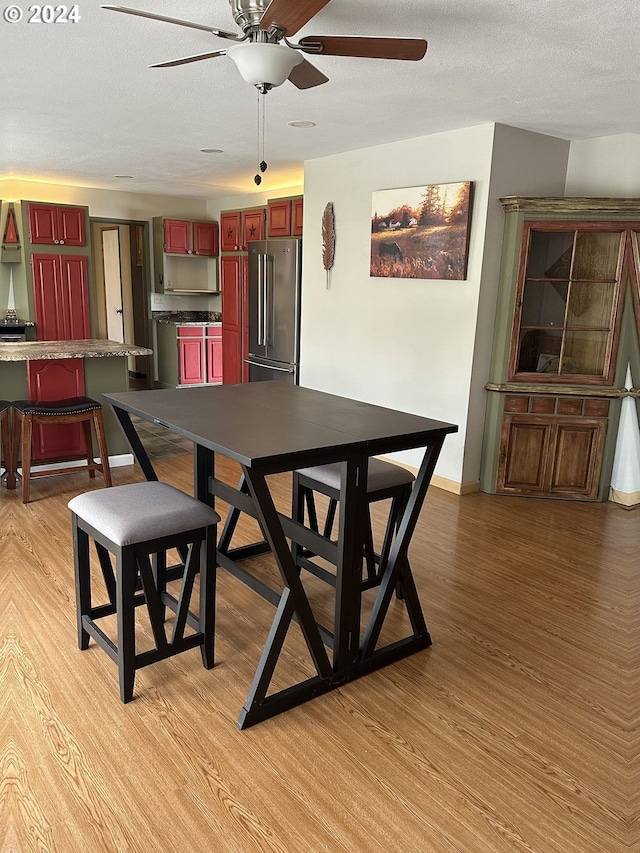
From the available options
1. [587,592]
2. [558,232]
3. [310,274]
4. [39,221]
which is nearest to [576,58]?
[558,232]

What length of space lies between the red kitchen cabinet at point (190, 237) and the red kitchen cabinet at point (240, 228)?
1.79ft

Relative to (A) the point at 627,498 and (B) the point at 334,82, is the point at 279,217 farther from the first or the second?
(A) the point at 627,498

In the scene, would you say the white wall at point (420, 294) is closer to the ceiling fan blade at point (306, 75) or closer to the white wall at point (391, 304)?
the white wall at point (391, 304)

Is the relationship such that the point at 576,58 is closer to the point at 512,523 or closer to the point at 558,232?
the point at 558,232

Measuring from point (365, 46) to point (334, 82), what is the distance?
1.19 meters

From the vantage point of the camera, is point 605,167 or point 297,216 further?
point 297,216

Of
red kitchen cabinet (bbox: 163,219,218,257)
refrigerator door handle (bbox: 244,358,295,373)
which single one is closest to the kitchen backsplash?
red kitchen cabinet (bbox: 163,219,218,257)

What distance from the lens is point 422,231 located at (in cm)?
452

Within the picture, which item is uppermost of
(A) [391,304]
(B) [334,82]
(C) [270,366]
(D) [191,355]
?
(B) [334,82]

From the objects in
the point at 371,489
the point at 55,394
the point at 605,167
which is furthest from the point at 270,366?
the point at 371,489

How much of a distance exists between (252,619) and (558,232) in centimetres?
315

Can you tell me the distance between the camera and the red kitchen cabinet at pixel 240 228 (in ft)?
23.2

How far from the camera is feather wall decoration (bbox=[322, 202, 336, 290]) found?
5375mm

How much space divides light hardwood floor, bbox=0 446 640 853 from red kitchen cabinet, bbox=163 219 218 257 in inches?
224
